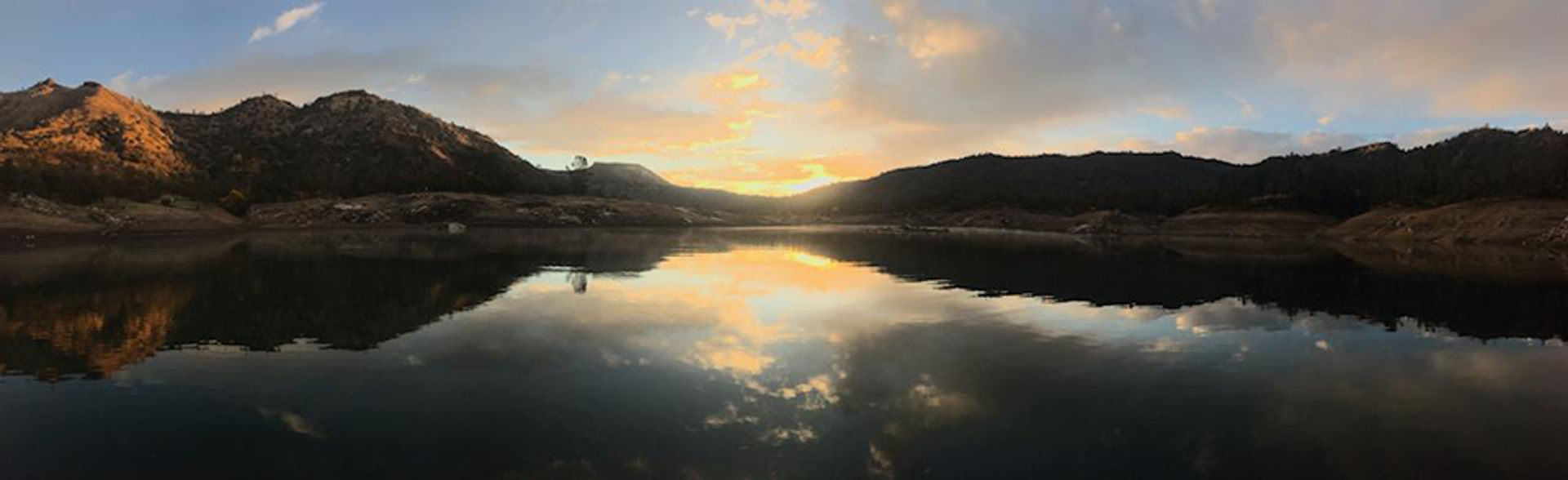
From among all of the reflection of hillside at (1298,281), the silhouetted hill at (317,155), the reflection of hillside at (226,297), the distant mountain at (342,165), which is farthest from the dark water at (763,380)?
the silhouetted hill at (317,155)

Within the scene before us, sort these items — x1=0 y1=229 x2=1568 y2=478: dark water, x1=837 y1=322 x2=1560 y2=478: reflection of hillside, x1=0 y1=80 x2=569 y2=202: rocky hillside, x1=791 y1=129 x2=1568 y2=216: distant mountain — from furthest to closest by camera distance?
x1=0 y1=80 x2=569 y2=202: rocky hillside
x1=791 y1=129 x2=1568 y2=216: distant mountain
x1=0 y1=229 x2=1568 y2=478: dark water
x1=837 y1=322 x2=1560 y2=478: reflection of hillside

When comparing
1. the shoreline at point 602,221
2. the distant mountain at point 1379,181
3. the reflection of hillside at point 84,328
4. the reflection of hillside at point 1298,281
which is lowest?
the reflection of hillside at point 84,328

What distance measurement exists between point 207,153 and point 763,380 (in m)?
200

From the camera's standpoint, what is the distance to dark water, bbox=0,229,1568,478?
33.8 feet

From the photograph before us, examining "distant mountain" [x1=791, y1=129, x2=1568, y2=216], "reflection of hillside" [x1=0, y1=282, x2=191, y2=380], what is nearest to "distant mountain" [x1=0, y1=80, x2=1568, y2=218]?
"distant mountain" [x1=791, y1=129, x2=1568, y2=216]

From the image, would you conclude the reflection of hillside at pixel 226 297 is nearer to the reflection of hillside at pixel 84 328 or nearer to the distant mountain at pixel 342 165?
the reflection of hillside at pixel 84 328

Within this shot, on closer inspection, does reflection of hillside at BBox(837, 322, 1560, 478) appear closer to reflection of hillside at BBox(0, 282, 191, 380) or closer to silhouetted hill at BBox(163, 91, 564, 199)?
reflection of hillside at BBox(0, 282, 191, 380)

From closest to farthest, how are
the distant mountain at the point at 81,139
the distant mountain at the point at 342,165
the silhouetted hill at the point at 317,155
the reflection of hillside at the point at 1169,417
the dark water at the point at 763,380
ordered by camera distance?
1. the reflection of hillside at the point at 1169,417
2. the dark water at the point at 763,380
3. the distant mountain at the point at 342,165
4. the distant mountain at the point at 81,139
5. the silhouetted hill at the point at 317,155

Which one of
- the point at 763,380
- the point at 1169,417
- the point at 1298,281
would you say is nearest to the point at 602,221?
the point at 1298,281

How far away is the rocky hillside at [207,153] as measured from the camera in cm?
10650

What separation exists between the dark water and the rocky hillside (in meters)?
95.7

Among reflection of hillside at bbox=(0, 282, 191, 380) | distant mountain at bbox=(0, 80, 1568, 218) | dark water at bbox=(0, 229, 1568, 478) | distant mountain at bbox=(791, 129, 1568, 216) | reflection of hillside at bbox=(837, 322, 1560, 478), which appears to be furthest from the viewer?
distant mountain at bbox=(0, 80, 1568, 218)

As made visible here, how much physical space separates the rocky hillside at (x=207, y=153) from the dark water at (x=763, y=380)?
95690mm

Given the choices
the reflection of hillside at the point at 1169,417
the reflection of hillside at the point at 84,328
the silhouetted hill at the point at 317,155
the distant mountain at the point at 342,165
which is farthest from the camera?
the silhouetted hill at the point at 317,155
